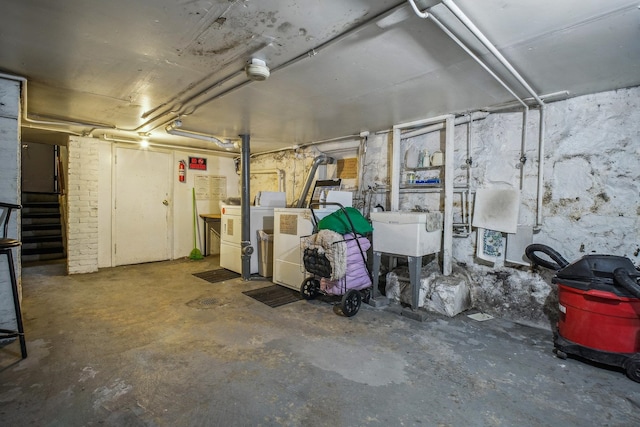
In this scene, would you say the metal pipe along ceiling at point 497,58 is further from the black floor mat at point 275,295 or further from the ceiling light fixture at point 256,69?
the black floor mat at point 275,295

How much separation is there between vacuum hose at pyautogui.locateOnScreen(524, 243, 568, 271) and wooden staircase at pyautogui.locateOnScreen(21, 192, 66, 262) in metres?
7.80

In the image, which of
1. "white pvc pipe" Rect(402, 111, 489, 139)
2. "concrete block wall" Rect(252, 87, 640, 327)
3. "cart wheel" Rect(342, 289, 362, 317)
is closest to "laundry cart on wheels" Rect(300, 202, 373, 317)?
"cart wheel" Rect(342, 289, 362, 317)

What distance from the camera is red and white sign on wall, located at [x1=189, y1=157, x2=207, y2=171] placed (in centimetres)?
612

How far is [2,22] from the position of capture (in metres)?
1.76

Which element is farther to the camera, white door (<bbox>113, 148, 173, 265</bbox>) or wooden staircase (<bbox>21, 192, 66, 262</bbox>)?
wooden staircase (<bbox>21, 192, 66, 262</bbox>)

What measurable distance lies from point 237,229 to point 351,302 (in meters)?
2.50

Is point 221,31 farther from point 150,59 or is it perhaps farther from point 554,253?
point 554,253

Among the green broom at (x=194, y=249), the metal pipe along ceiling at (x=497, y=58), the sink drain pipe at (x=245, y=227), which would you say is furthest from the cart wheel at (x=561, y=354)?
the green broom at (x=194, y=249)

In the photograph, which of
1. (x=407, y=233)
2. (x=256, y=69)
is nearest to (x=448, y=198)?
(x=407, y=233)

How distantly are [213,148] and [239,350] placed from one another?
14.8 ft

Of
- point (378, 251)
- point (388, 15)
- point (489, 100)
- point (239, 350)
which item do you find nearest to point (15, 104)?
point (239, 350)

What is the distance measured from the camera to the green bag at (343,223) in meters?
3.21

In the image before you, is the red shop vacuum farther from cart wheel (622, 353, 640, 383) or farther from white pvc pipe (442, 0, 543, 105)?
white pvc pipe (442, 0, 543, 105)

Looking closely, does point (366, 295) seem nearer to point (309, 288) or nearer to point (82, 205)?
point (309, 288)
